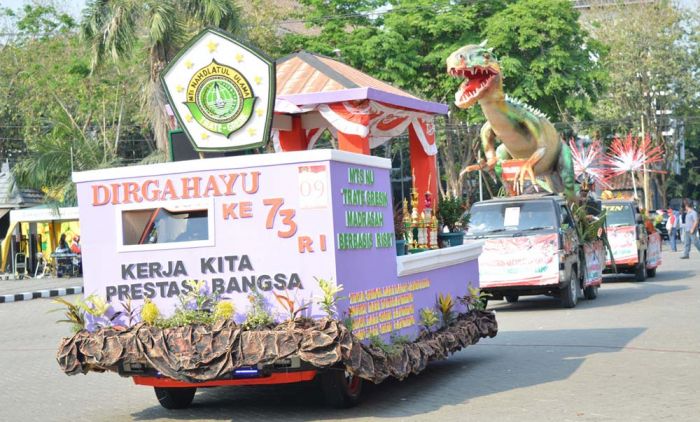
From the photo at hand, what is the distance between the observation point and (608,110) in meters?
52.8

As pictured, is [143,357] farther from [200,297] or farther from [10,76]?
[10,76]

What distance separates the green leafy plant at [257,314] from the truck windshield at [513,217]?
10004 mm

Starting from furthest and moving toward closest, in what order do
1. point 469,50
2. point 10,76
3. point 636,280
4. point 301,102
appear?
point 10,76, point 636,280, point 469,50, point 301,102

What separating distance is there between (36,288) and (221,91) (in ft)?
73.1

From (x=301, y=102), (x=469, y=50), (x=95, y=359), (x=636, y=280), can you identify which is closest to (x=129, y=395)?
(x=95, y=359)

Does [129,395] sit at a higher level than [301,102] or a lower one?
lower

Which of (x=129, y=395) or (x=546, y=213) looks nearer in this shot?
(x=129, y=395)

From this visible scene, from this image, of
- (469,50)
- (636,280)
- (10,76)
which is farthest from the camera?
(10,76)

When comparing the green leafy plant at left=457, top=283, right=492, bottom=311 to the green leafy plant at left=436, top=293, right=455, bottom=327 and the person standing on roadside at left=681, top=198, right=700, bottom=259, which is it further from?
the person standing on roadside at left=681, top=198, right=700, bottom=259

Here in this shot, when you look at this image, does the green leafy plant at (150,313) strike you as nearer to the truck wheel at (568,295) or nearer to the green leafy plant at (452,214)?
the green leafy plant at (452,214)

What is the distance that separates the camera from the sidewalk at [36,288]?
27781 mm

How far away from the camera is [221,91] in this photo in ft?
33.0

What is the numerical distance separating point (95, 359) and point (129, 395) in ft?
7.68

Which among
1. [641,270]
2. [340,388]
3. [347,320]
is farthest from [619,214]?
[347,320]
